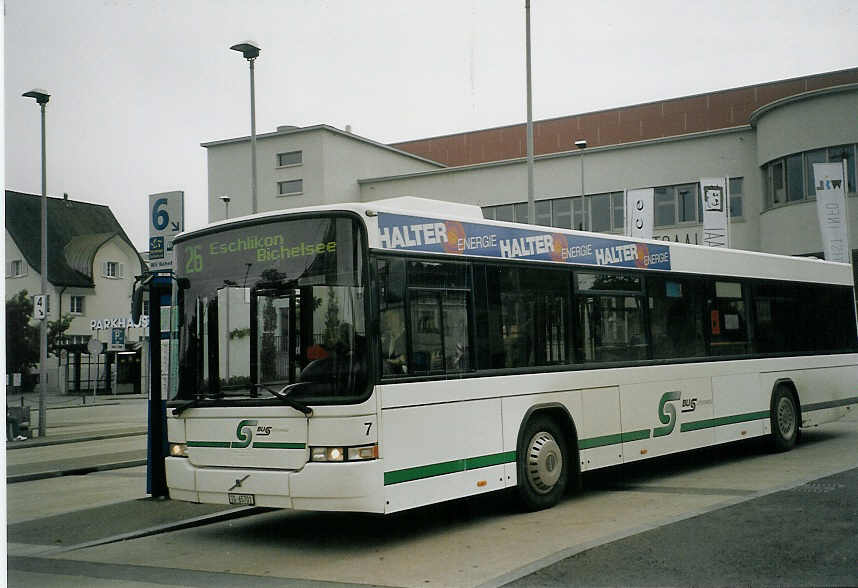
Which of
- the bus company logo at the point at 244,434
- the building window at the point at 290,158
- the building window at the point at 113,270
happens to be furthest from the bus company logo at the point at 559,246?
the building window at the point at 113,270

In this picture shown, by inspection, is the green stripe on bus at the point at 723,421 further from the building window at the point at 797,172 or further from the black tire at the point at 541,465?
the building window at the point at 797,172

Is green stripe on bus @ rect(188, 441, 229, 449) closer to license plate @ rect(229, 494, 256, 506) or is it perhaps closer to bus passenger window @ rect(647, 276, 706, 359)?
license plate @ rect(229, 494, 256, 506)

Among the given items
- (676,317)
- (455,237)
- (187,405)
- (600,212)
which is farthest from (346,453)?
(600,212)

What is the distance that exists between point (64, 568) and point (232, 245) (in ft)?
10.7

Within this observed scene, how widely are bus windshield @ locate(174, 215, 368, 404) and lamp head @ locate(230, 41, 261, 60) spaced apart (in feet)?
39.9

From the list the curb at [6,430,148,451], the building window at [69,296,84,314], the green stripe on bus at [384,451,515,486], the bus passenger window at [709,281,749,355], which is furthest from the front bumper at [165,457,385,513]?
the building window at [69,296,84,314]

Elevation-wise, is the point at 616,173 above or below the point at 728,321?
above

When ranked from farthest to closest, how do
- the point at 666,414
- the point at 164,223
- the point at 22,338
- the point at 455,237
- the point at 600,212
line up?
the point at 600,212, the point at 22,338, the point at 164,223, the point at 666,414, the point at 455,237

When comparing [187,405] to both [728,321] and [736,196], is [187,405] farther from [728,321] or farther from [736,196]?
[736,196]

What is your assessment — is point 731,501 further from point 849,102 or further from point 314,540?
point 849,102

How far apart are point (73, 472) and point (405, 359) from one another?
369 inches

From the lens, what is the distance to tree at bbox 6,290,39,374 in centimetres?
4194

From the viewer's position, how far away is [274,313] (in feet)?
28.2

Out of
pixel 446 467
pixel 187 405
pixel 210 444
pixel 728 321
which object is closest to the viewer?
pixel 446 467
